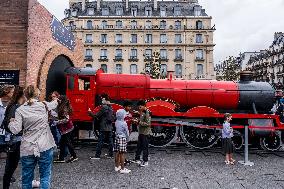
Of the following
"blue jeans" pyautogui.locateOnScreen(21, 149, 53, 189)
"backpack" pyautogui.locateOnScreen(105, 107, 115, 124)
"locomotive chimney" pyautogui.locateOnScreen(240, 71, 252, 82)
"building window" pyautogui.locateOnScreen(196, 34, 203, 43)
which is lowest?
"blue jeans" pyautogui.locateOnScreen(21, 149, 53, 189)

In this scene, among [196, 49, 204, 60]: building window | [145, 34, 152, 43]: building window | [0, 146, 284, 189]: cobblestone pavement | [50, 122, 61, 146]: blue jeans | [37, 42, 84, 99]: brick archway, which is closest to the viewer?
[0, 146, 284, 189]: cobblestone pavement

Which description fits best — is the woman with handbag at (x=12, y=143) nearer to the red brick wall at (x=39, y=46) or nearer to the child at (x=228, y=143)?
the red brick wall at (x=39, y=46)

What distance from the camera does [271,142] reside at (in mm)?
11836

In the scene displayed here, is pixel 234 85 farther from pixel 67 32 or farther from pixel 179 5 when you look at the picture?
pixel 179 5

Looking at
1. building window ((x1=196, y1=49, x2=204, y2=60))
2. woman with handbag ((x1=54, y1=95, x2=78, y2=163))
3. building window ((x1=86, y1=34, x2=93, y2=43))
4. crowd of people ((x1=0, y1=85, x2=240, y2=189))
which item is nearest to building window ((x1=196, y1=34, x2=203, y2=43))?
building window ((x1=196, y1=49, x2=204, y2=60))

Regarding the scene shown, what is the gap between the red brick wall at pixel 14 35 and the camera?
10.4 m

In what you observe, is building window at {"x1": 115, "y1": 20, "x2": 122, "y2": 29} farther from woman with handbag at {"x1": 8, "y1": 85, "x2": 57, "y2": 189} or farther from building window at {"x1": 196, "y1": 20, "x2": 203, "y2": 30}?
woman with handbag at {"x1": 8, "y1": 85, "x2": 57, "y2": 189}

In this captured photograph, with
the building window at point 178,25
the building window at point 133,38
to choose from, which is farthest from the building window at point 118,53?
the building window at point 178,25

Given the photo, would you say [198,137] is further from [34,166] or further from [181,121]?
[34,166]

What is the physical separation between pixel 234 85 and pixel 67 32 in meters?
7.51

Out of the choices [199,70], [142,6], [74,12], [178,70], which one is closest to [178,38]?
[178,70]

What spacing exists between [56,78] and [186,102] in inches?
193

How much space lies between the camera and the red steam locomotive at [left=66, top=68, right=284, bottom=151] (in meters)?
11.6

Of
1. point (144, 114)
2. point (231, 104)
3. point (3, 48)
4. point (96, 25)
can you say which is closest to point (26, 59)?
point (3, 48)
